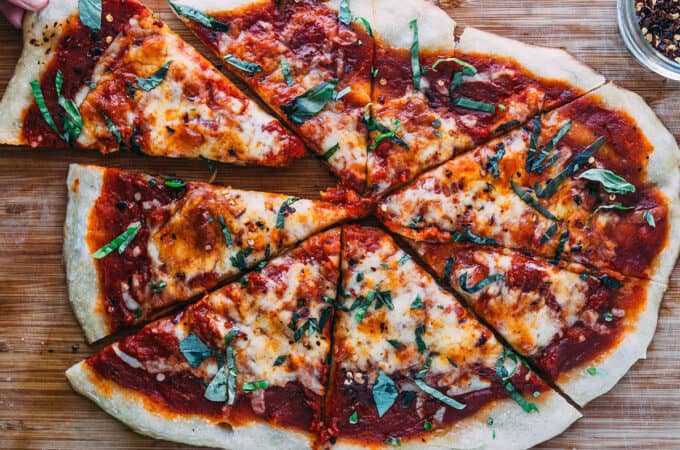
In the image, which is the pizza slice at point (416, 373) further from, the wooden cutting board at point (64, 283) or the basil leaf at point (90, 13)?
the basil leaf at point (90, 13)

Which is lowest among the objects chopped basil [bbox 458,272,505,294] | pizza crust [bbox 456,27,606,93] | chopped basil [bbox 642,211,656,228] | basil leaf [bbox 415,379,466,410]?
basil leaf [bbox 415,379,466,410]

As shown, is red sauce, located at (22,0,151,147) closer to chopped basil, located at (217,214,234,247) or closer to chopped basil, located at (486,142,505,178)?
chopped basil, located at (217,214,234,247)

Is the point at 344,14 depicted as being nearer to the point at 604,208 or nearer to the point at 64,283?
the point at 604,208

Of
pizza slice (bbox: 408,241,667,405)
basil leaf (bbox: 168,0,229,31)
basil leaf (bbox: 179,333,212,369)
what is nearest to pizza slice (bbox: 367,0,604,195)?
pizza slice (bbox: 408,241,667,405)

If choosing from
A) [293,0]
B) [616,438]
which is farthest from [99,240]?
[616,438]

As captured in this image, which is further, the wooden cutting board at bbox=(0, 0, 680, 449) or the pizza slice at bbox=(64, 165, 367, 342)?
the wooden cutting board at bbox=(0, 0, 680, 449)

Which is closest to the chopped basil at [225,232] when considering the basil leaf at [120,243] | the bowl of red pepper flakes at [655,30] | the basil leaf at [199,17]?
the basil leaf at [120,243]

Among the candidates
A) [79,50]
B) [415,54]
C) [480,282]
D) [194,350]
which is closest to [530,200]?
[480,282]
